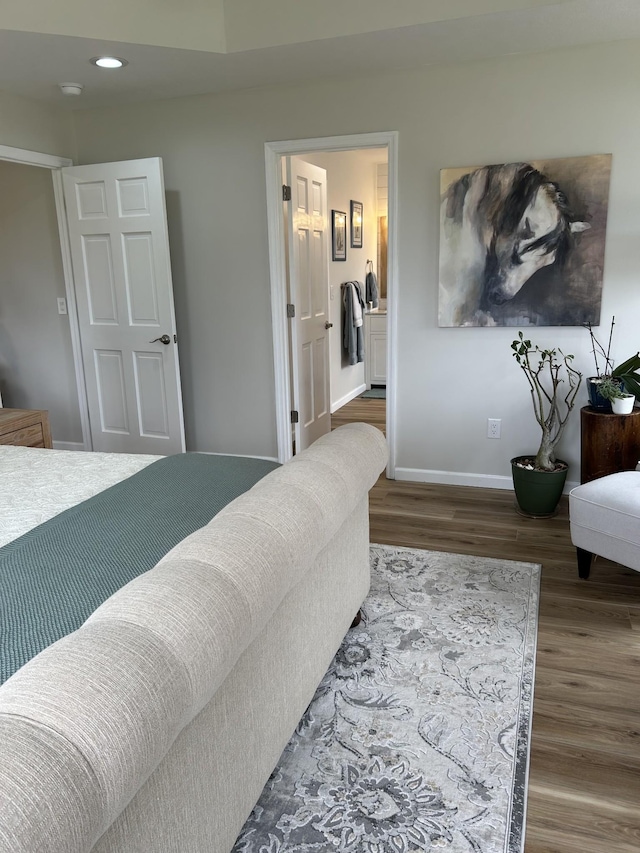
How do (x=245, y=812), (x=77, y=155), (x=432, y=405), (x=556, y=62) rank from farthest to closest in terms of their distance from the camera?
(x=77, y=155) → (x=432, y=405) → (x=556, y=62) → (x=245, y=812)

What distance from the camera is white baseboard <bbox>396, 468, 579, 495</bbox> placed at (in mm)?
3859

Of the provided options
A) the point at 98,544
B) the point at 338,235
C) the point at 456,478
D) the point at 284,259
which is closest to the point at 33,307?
the point at 284,259

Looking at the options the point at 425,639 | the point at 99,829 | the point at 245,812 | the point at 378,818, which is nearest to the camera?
the point at 99,829

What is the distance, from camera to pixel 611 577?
9.16ft

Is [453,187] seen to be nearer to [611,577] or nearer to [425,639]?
[611,577]

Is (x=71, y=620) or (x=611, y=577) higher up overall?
(x=71, y=620)

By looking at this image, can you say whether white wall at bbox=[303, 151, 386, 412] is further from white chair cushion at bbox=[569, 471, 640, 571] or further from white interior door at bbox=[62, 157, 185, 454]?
white chair cushion at bbox=[569, 471, 640, 571]

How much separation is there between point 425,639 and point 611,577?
3.30ft

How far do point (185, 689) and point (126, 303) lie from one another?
3.51 meters

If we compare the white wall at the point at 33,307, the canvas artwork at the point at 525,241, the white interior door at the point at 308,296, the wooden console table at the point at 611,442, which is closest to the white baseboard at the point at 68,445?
the white wall at the point at 33,307

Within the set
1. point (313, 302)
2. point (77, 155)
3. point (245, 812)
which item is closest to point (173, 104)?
point (77, 155)

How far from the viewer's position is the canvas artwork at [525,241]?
332 cm

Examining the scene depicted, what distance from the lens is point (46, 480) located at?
214cm

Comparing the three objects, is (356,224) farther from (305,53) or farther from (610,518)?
(610,518)
